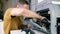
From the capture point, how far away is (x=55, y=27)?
4.03ft

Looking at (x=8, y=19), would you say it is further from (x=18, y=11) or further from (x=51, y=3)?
(x=51, y=3)

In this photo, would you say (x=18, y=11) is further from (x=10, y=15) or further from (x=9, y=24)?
(x=9, y=24)

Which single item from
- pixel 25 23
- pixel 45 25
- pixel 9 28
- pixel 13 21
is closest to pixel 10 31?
pixel 9 28

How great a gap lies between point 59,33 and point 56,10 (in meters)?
0.27

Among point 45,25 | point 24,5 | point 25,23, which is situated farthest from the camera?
point 25,23

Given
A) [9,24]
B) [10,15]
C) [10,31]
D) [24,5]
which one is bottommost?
[10,31]

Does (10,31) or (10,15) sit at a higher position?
(10,15)

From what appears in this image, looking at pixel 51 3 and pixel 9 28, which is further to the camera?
pixel 9 28

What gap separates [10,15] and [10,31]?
28 centimetres

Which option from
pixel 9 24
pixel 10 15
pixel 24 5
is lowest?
pixel 9 24

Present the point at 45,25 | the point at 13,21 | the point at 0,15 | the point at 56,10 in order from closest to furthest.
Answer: the point at 56,10 < the point at 45,25 < the point at 13,21 < the point at 0,15

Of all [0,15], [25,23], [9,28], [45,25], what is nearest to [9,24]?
[9,28]

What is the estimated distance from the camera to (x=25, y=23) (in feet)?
7.23

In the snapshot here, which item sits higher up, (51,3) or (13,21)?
(51,3)
